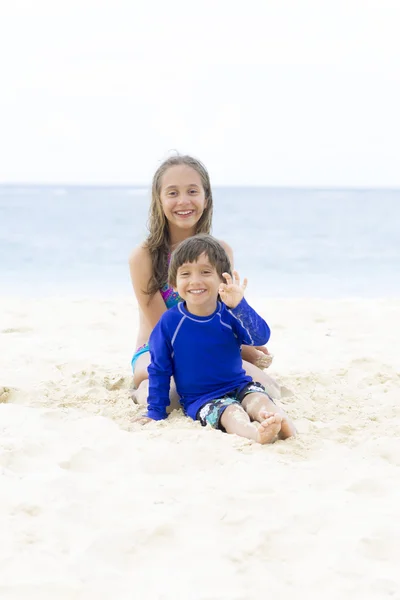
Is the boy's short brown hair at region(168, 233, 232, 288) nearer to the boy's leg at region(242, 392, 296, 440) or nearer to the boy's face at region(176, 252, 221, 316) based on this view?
the boy's face at region(176, 252, 221, 316)

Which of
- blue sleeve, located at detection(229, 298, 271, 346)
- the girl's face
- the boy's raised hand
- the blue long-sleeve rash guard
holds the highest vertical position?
the girl's face

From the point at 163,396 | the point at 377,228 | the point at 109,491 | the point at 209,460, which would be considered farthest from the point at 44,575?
the point at 377,228

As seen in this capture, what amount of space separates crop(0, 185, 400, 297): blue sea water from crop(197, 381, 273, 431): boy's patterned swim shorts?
1.13 metres

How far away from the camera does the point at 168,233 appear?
361cm

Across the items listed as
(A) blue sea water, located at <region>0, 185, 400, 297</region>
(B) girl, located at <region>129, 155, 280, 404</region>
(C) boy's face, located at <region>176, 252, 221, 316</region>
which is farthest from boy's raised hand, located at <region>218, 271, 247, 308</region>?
(A) blue sea water, located at <region>0, 185, 400, 297</region>

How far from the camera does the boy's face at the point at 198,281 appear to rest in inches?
114

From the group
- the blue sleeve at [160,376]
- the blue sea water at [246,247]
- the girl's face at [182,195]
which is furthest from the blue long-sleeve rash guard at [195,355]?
the blue sea water at [246,247]

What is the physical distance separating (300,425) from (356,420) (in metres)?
0.30

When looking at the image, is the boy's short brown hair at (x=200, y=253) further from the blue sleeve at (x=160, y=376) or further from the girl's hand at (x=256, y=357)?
the girl's hand at (x=256, y=357)

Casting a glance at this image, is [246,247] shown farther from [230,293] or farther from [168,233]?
[230,293]

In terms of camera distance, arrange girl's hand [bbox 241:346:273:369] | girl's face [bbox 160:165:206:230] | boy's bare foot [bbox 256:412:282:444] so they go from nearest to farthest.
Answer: boy's bare foot [bbox 256:412:282:444] → girl's face [bbox 160:165:206:230] → girl's hand [bbox 241:346:273:369]

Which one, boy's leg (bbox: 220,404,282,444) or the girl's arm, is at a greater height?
the girl's arm

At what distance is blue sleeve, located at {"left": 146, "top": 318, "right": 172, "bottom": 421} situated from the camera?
300 cm

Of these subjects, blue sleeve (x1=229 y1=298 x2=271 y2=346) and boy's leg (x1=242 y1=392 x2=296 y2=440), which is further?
blue sleeve (x1=229 y1=298 x2=271 y2=346)
